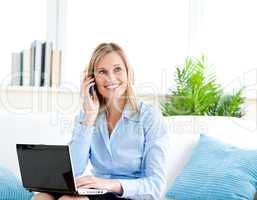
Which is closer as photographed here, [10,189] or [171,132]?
[10,189]

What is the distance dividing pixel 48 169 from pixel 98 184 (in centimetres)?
23

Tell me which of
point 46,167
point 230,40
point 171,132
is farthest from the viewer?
point 230,40

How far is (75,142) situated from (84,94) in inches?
9.5

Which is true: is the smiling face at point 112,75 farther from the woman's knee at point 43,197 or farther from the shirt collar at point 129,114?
the woman's knee at point 43,197

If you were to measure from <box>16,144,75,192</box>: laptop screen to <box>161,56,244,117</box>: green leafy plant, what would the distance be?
172 cm

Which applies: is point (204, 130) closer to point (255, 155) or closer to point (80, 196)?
point (255, 155)

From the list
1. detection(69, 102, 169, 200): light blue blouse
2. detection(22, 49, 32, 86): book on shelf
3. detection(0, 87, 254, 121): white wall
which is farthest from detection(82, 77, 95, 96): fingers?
detection(22, 49, 32, 86): book on shelf

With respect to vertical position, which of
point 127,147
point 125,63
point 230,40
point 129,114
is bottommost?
point 127,147

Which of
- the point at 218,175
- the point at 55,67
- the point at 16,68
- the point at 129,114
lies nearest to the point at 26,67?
the point at 16,68

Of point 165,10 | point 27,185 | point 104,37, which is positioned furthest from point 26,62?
point 27,185

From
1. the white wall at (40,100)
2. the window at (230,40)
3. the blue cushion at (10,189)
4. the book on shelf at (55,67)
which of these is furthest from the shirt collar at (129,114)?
the window at (230,40)

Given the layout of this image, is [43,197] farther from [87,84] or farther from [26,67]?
[26,67]

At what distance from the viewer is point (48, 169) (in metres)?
2.07

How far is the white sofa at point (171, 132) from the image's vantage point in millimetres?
2930
